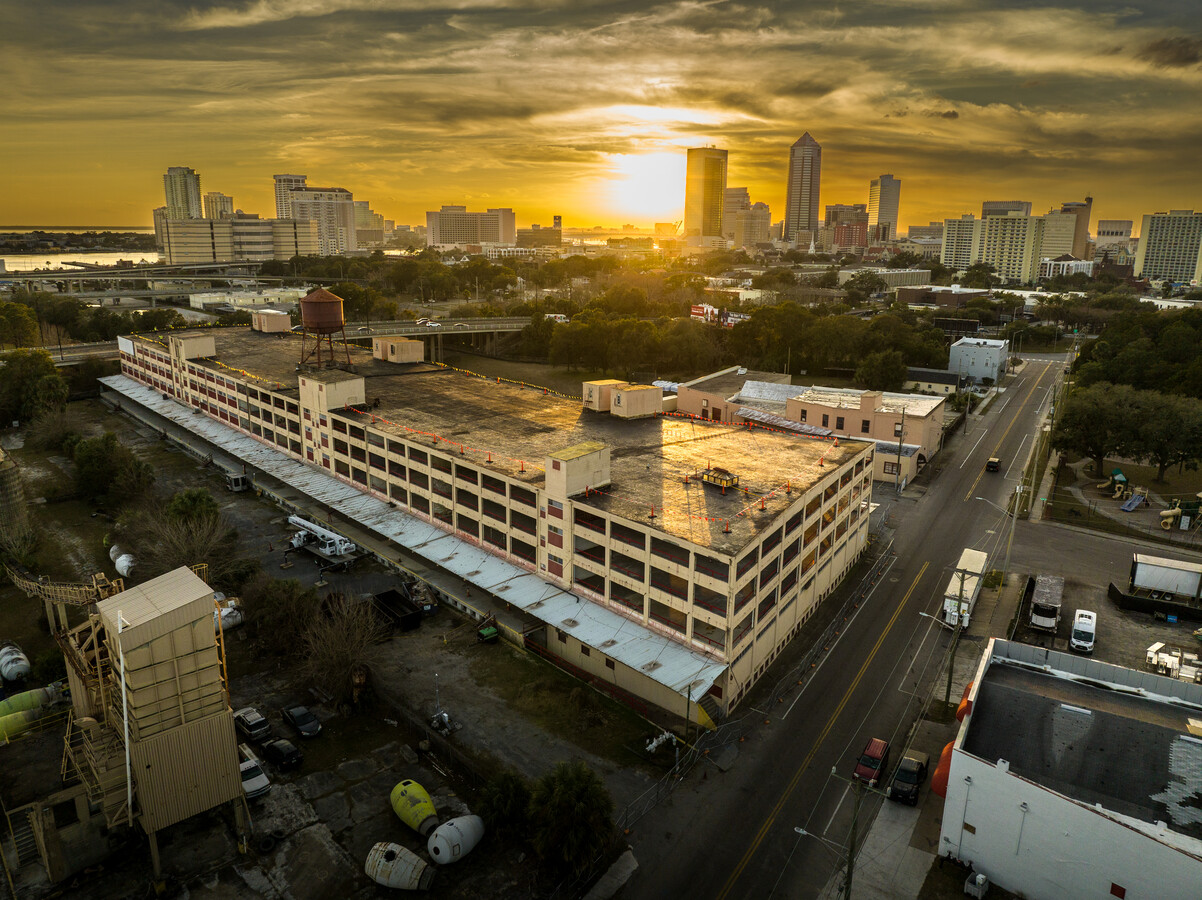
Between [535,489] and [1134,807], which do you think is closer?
[1134,807]

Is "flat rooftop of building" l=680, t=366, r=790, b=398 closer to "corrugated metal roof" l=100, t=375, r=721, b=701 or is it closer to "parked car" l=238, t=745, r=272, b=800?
"corrugated metal roof" l=100, t=375, r=721, b=701

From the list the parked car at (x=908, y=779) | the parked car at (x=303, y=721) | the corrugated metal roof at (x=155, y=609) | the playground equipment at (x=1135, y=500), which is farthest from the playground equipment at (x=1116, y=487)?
the corrugated metal roof at (x=155, y=609)

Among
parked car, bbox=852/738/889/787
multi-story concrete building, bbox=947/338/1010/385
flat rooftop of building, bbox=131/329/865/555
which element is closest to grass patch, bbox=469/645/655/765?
flat rooftop of building, bbox=131/329/865/555

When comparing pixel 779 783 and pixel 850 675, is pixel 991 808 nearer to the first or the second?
pixel 779 783

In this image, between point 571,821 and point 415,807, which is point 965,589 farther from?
point 415,807

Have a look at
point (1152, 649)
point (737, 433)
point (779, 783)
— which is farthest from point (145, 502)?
point (1152, 649)

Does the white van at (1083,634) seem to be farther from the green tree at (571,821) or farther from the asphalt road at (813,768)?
the green tree at (571,821)

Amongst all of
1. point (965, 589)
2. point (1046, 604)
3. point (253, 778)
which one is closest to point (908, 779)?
point (965, 589)
